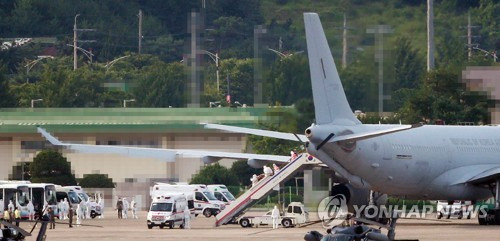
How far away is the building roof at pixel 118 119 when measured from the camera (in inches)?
3900

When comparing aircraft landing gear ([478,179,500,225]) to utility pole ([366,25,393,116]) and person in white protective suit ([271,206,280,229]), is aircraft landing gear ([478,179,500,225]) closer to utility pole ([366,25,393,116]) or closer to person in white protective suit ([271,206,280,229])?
person in white protective suit ([271,206,280,229])

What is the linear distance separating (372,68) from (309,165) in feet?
26.6

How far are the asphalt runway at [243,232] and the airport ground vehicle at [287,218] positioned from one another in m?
0.64

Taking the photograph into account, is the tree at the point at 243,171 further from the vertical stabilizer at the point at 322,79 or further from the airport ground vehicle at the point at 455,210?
the vertical stabilizer at the point at 322,79

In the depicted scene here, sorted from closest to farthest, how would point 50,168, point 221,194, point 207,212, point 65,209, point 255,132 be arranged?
point 255,132
point 65,209
point 207,212
point 221,194
point 50,168

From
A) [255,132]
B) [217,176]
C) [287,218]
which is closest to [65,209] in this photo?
[287,218]

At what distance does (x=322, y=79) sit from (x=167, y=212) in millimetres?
13285

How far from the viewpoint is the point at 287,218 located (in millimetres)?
68188

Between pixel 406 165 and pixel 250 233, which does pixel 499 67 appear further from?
pixel 250 233

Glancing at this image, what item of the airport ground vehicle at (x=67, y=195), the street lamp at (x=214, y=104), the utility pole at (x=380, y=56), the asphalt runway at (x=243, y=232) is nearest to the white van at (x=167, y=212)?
the asphalt runway at (x=243, y=232)

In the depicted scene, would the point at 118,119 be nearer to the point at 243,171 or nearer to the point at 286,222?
the point at 243,171

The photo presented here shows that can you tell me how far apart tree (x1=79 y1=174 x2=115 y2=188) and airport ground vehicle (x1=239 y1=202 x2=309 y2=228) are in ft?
103

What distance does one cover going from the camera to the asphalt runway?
5609 cm

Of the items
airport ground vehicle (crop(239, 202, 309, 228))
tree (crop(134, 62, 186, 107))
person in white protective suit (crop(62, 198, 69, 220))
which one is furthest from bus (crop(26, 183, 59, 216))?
airport ground vehicle (crop(239, 202, 309, 228))
